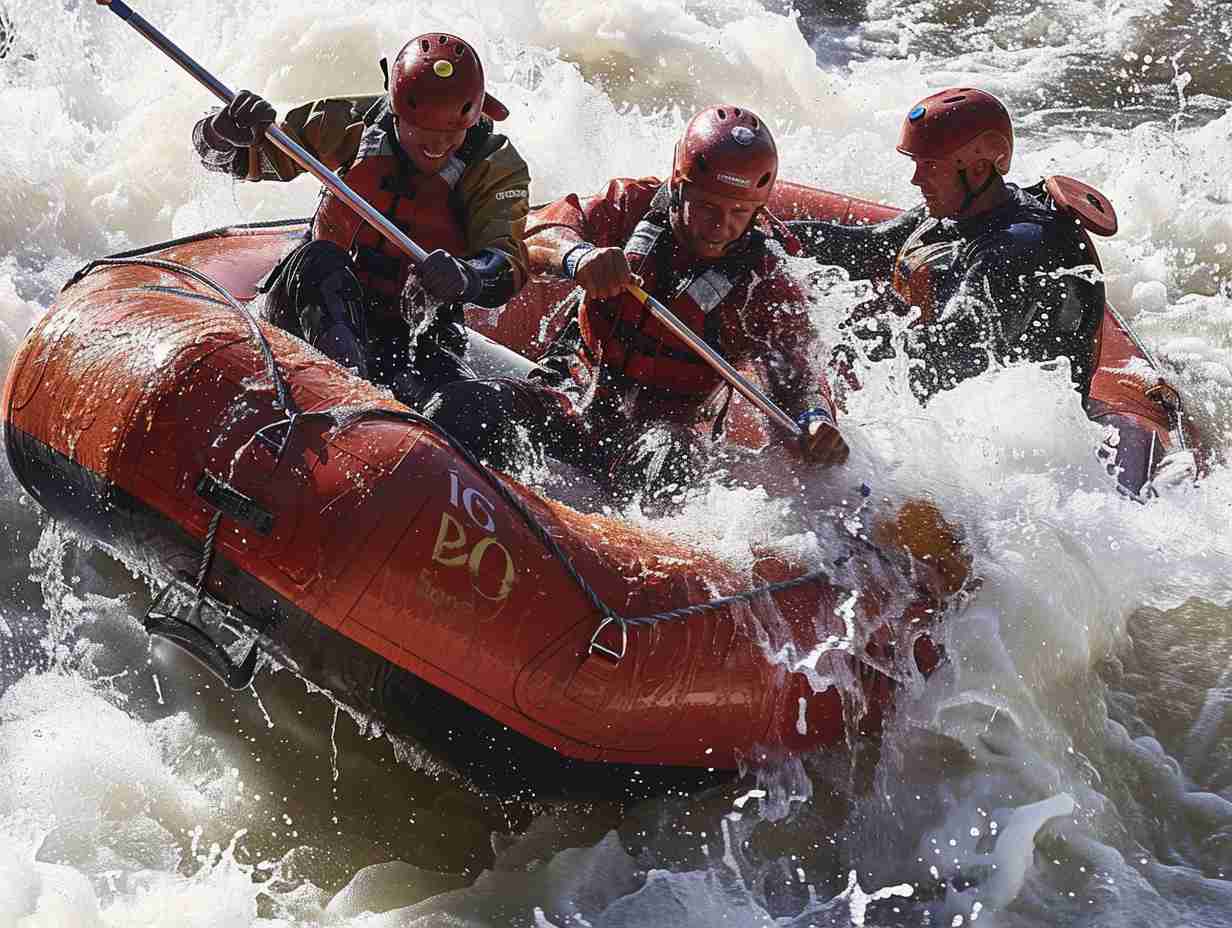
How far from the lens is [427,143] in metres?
4.18

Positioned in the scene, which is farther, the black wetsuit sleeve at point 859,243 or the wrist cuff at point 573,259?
the black wetsuit sleeve at point 859,243

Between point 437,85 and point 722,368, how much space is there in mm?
1091

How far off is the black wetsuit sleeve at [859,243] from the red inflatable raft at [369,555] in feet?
6.01

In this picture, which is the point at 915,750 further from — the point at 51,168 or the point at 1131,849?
the point at 51,168

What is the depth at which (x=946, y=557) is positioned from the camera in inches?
163

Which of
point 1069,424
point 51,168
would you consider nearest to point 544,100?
point 51,168

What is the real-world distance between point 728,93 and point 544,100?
1.62 metres

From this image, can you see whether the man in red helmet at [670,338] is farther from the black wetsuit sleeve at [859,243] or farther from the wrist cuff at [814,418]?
the black wetsuit sleeve at [859,243]

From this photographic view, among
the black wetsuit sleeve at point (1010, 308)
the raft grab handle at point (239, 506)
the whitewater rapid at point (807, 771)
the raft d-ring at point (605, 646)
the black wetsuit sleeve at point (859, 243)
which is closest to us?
the raft grab handle at point (239, 506)

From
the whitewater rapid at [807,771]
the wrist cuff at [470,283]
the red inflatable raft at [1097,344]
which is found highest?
the wrist cuff at [470,283]

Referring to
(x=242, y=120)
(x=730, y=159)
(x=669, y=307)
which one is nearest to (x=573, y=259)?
(x=669, y=307)

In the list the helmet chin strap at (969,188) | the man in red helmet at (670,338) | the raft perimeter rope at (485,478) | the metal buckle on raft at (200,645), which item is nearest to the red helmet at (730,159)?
the man in red helmet at (670,338)

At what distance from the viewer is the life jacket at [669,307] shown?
171 inches

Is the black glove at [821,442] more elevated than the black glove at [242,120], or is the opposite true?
the black glove at [242,120]
